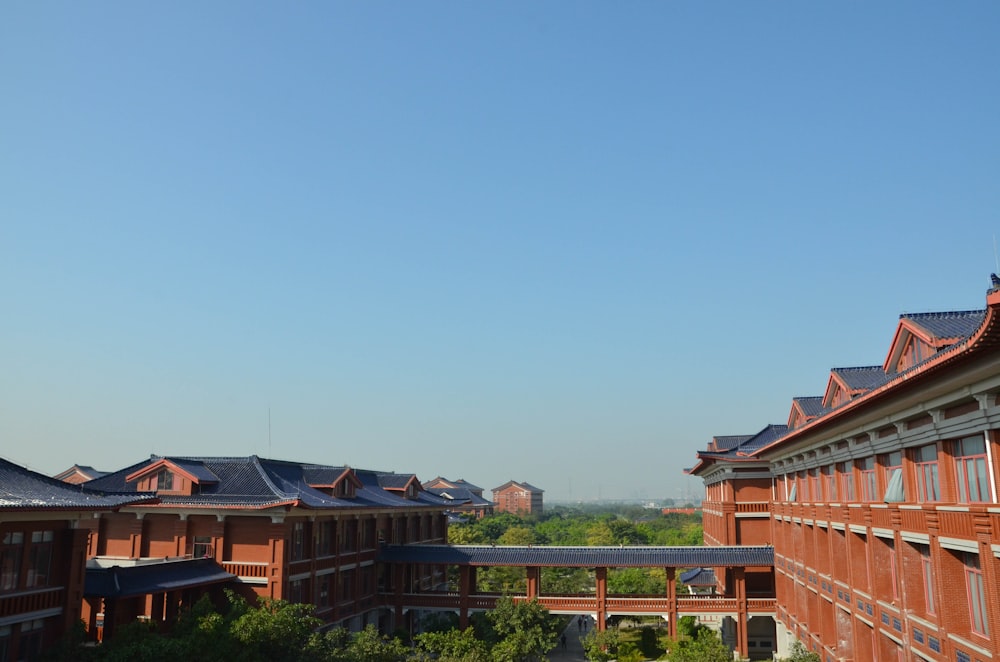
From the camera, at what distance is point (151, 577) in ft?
91.9

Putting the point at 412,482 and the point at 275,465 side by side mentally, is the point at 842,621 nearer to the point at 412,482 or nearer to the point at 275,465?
the point at 275,465

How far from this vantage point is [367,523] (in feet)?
138

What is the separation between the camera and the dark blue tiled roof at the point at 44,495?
2062cm

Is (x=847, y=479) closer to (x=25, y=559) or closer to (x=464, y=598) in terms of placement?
(x=464, y=598)

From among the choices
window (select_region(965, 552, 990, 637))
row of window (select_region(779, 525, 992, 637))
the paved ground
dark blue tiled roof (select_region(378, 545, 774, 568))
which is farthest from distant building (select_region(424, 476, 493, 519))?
window (select_region(965, 552, 990, 637))

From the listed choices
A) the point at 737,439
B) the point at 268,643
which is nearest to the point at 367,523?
the point at 268,643

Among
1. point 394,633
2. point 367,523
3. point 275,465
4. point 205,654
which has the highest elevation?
point 275,465

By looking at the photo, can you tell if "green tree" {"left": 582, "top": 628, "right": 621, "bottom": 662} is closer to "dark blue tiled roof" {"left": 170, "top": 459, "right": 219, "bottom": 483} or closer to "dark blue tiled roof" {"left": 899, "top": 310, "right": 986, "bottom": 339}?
"dark blue tiled roof" {"left": 170, "top": 459, "right": 219, "bottom": 483}

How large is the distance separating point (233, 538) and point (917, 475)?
2599 cm

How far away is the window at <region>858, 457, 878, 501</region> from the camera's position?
22941 millimetres

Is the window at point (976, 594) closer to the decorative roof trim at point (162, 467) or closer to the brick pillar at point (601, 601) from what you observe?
the brick pillar at point (601, 601)

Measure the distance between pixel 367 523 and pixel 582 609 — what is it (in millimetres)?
12004

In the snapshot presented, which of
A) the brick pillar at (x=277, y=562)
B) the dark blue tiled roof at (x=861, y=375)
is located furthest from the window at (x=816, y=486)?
the brick pillar at (x=277, y=562)

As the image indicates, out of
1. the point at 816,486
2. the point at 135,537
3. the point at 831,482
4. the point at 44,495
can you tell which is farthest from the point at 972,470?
the point at 135,537
